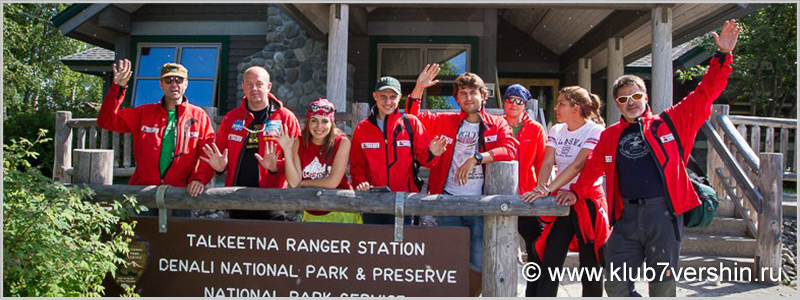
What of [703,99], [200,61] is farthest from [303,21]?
[703,99]

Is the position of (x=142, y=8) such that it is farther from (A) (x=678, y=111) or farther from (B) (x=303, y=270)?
(A) (x=678, y=111)

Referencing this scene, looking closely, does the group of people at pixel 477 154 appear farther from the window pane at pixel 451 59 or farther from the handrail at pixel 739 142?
the window pane at pixel 451 59

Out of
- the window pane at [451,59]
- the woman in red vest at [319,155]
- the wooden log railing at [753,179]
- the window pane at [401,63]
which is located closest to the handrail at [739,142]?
the wooden log railing at [753,179]

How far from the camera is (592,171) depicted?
11.3 feet

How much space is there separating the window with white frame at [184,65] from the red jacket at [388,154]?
8.73 meters

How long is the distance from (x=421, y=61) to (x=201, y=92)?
15.3 ft

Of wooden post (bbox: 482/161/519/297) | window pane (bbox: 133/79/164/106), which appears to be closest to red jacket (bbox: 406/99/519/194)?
wooden post (bbox: 482/161/519/297)

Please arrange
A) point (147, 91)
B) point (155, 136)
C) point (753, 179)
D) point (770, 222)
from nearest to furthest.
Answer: point (155, 136) < point (770, 222) < point (753, 179) < point (147, 91)

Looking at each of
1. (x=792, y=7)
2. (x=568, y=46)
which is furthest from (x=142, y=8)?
(x=792, y=7)

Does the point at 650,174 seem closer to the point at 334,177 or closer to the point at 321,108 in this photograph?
the point at 334,177

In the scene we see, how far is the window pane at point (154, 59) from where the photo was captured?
11.8m

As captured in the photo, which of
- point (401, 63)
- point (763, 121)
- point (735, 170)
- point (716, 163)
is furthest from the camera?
point (401, 63)

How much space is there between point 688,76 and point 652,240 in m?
10.6

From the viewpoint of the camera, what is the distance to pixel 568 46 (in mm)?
13609
